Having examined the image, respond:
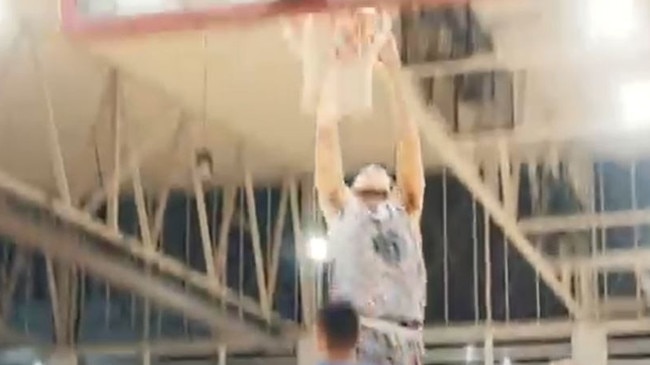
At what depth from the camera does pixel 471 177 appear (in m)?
8.23

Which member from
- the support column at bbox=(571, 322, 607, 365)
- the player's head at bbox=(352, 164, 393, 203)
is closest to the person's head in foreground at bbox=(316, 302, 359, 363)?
the player's head at bbox=(352, 164, 393, 203)

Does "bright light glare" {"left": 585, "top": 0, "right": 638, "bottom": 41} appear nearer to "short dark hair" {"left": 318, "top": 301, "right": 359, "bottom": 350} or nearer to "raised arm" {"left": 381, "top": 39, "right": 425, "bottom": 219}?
"raised arm" {"left": 381, "top": 39, "right": 425, "bottom": 219}

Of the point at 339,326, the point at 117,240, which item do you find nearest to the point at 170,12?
the point at 339,326

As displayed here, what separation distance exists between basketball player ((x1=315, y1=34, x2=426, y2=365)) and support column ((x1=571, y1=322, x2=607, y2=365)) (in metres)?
6.18

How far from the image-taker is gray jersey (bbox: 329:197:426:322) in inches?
177

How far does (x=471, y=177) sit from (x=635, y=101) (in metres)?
1.02

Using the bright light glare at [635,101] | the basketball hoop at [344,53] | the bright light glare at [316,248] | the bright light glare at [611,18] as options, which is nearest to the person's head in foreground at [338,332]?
the basketball hoop at [344,53]

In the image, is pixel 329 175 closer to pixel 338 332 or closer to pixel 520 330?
pixel 338 332

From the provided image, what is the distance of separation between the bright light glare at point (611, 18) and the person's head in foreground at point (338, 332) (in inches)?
124

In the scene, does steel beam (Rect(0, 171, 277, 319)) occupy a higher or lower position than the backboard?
higher

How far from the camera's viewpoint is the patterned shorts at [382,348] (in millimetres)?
4418

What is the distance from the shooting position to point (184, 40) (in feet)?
26.9

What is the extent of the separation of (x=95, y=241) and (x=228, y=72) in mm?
1300

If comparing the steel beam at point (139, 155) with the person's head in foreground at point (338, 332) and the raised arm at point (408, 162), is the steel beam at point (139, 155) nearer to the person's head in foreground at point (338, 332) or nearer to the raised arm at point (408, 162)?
the raised arm at point (408, 162)
